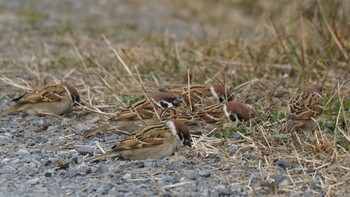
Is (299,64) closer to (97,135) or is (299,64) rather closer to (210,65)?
(210,65)

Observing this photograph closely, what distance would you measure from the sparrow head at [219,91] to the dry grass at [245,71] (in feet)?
0.91

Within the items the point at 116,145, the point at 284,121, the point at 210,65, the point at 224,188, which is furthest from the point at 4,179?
the point at 210,65

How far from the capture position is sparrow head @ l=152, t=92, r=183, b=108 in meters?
7.87

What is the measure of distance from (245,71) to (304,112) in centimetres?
273

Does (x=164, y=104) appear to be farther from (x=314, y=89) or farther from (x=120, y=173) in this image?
(x=120, y=173)

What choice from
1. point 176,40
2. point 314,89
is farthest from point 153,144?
point 176,40

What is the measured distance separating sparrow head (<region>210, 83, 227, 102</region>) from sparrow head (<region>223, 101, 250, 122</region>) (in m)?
0.60

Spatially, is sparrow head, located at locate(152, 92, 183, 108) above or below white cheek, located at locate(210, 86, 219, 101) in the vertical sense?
above

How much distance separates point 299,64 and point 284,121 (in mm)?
2445

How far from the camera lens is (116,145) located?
677 centimetres

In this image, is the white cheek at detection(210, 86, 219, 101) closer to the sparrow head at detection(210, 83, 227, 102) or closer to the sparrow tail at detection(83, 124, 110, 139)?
the sparrow head at detection(210, 83, 227, 102)

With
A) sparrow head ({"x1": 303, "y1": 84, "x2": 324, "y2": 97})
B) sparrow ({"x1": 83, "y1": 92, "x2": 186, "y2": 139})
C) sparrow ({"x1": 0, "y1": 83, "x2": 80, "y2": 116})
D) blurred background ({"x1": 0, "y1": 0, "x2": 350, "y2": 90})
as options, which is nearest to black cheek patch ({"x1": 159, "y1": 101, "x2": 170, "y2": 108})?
sparrow ({"x1": 83, "y1": 92, "x2": 186, "y2": 139})

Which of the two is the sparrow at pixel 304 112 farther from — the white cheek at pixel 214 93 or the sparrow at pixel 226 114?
the white cheek at pixel 214 93

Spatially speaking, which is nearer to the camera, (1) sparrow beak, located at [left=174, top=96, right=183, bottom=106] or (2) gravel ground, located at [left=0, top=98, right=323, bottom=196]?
(2) gravel ground, located at [left=0, top=98, right=323, bottom=196]
